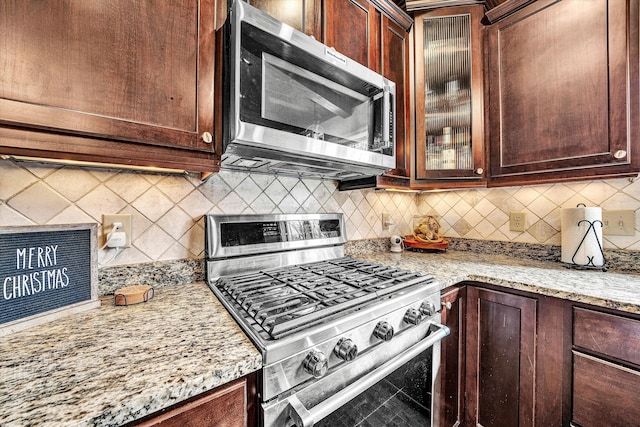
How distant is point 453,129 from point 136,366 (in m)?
1.71

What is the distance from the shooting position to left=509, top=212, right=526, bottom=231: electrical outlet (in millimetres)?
1588

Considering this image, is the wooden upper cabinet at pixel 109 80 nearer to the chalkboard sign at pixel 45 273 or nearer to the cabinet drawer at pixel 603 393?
the chalkboard sign at pixel 45 273

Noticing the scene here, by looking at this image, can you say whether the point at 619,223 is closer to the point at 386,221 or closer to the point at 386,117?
the point at 386,221

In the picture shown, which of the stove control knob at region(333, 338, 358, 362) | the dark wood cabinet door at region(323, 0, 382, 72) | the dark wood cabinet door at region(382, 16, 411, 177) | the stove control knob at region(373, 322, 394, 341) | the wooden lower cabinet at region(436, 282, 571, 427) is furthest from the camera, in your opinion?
the dark wood cabinet door at region(382, 16, 411, 177)

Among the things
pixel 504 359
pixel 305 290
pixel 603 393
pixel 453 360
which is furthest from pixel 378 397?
pixel 603 393

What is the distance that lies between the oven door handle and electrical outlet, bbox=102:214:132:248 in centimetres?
79

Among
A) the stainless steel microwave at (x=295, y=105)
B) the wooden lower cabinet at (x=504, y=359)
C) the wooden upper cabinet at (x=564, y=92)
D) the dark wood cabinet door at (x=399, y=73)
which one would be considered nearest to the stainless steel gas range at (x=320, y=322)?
the wooden lower cabinet at (x=504, y=359)

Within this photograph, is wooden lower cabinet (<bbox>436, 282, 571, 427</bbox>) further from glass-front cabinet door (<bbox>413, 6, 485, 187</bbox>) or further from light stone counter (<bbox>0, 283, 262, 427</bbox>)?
light stone counter (<bbox>0, 283, 262, 427</bbox>)

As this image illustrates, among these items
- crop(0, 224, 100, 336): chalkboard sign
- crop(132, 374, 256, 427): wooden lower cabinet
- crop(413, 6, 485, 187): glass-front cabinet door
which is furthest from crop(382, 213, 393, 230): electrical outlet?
crop(0, 224, 100, 336): chalkboard sign

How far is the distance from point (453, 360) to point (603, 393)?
0.48 meters

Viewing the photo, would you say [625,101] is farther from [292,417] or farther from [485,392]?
[292,417]

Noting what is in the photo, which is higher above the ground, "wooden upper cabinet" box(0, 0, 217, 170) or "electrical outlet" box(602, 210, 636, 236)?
"wooden upper cabinet" box(0, 0, 217, 170)

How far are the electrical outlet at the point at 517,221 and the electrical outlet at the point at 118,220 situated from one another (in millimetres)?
2073

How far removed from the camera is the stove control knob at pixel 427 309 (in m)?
0.94
